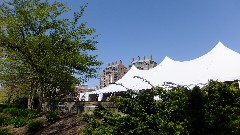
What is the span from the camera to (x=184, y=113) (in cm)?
505

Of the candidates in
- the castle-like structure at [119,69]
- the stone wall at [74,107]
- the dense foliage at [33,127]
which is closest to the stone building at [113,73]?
the castle-like structure at [119,69]

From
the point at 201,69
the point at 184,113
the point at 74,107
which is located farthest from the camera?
the point at 201,69

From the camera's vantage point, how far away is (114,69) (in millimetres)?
123500

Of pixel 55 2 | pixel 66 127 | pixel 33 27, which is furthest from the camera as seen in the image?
pixel 55 2

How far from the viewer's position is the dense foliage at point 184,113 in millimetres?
4891

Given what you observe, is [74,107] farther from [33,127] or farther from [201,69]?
[201,69]

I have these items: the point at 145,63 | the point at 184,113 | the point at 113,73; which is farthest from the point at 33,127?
the point at 113,73

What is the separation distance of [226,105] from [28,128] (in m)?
10.6

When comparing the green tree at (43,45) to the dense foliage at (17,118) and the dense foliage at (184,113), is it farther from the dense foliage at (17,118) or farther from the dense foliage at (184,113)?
the dense foliage at (184,113)

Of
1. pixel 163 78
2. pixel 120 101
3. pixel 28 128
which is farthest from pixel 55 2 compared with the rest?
pixel 120 101

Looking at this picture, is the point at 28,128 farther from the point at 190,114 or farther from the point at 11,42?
the point at 190,114

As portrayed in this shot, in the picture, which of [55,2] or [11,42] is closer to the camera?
[11,42]

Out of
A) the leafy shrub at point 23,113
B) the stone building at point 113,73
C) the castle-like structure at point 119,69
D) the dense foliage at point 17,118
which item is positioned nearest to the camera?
the dense foliage at point 17,118

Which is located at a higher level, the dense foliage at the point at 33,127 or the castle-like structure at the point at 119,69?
the castle-like structure at the point at 119,69
